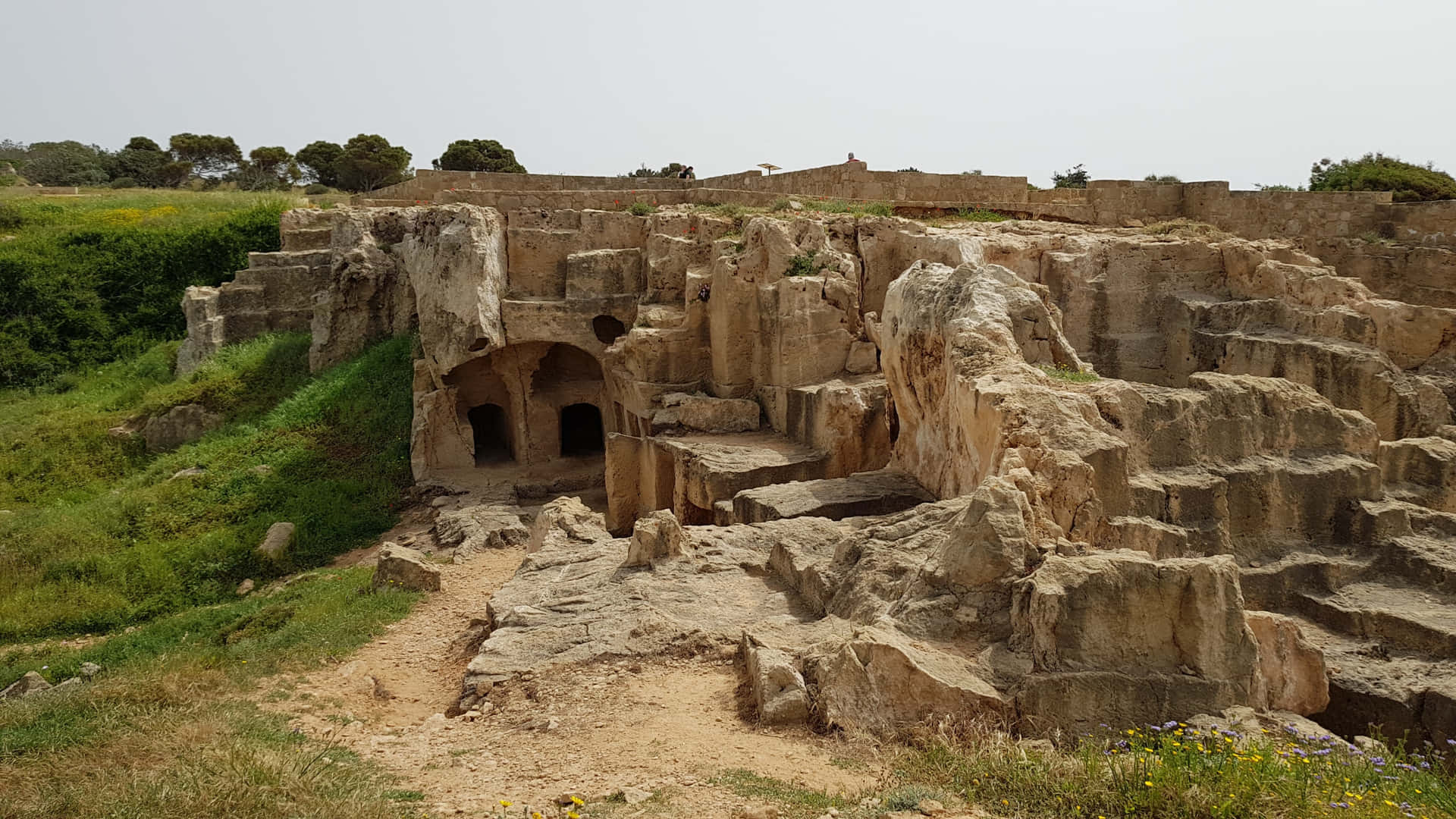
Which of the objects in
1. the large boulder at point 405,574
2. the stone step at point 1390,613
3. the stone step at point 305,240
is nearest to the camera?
the stone step at point 1390,613

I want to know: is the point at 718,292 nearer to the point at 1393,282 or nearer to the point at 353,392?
the point at 353,392

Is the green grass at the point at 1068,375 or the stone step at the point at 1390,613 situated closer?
the stone step at the point at 1390,613

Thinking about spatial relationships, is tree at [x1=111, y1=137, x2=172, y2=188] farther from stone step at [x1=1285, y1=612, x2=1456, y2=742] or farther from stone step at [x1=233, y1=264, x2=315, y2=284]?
stone step at [x1=1285, y1=612, x2=1456, y2=742]

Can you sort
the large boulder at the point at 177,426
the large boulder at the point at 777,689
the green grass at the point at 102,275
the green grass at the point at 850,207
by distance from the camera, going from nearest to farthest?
1. the large boulder at the point at 777,689
2. the green grass at the point at 850,207
3. the large boulder at the point at 177,426
4. the green grass at the point at 102,275

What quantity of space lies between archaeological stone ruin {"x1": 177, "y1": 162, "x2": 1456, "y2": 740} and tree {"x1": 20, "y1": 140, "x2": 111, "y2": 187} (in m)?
25.0

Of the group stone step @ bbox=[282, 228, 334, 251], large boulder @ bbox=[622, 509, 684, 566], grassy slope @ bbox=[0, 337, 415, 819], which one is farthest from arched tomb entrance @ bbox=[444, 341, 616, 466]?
large boulder @ bbox=[622, 509, 684, 566]

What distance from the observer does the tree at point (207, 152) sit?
41.1 metres

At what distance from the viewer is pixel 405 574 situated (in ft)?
32.7

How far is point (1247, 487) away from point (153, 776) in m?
7.28

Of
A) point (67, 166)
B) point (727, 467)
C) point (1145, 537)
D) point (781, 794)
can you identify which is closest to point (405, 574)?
point (727, 467)

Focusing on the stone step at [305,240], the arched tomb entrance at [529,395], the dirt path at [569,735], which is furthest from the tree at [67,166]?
the dirt path at [569,735]

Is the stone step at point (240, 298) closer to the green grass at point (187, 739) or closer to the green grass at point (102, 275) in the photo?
the green grass at point (102, 275)

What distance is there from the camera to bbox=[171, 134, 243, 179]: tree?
135ft

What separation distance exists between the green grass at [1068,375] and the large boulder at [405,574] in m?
6.09
